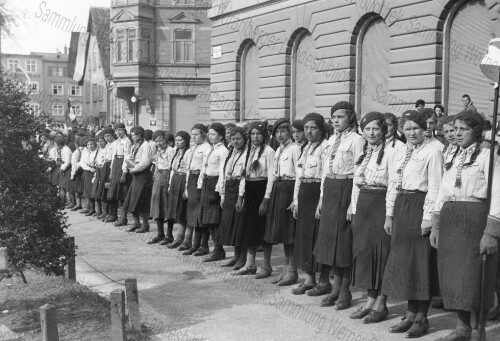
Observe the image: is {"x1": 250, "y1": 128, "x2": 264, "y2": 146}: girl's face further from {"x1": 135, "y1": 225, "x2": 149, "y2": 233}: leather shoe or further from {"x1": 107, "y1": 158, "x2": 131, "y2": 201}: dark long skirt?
{"x1": 107, "y1": 158, "x2": 131, "y2": 201}: dark long skirt

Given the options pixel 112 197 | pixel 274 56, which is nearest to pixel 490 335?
pixel 112 197

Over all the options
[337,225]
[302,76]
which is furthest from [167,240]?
[302,76]

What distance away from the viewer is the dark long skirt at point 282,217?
9.01 m

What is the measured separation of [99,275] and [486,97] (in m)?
10.2

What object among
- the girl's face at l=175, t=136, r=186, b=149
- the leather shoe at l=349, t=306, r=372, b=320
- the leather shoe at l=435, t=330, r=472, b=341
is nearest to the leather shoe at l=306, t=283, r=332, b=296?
the leather shoe at l=349, t=306, r=372, b=320

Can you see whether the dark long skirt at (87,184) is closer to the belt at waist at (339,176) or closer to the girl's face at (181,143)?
the girl's face at (181,143)

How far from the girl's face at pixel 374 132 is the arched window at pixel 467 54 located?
865 centimetres

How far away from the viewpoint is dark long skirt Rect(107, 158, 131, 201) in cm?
1453

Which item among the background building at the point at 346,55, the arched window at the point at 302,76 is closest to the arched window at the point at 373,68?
the background building at the point at 346,55

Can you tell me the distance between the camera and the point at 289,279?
354 inches

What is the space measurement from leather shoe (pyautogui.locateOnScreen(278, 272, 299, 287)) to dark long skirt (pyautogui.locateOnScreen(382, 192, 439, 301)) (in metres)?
2.37

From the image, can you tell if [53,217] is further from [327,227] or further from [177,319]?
[327,227]

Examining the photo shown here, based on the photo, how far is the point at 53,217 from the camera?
8.02 metres

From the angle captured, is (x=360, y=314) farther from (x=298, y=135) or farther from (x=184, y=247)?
(x=184, y=247)
